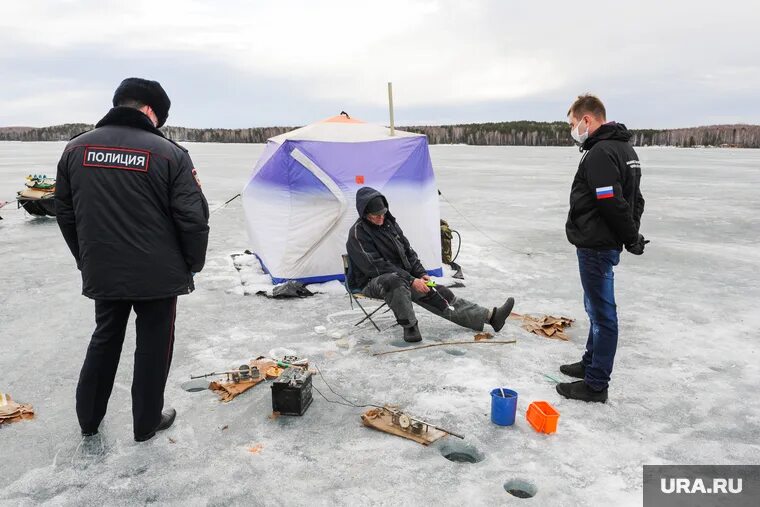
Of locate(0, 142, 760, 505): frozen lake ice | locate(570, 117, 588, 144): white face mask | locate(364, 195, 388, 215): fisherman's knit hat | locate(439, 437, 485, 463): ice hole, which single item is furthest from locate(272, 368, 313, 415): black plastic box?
locate(570, 117, 588, 144): white face mask

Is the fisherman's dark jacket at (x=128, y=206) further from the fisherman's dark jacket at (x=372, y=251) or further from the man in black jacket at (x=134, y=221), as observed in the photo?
the fisherman's dark jacket at (x=372, y=251)

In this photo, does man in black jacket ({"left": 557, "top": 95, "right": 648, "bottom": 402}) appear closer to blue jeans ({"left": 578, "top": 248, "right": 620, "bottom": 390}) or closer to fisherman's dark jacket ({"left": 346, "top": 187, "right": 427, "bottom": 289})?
blue jeans ({"left": 578, "top": 248, "right": 620, "bottom": 390})

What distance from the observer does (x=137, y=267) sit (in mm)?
2947

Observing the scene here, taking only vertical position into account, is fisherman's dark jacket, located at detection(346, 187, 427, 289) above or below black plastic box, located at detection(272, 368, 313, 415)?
above

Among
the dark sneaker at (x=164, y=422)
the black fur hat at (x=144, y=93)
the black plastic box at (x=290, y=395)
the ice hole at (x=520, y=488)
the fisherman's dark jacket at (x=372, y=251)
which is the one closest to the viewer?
the ice hole at (x=520, y=488)

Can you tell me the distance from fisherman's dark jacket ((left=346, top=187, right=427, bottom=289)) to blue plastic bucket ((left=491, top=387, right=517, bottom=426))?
1797mm

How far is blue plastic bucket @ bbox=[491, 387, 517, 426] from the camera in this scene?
3428 mm

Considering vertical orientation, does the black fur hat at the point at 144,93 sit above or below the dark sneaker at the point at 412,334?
above

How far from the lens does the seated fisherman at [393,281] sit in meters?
4.91

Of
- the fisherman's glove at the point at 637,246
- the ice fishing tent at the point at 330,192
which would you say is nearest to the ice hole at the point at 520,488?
the fisherman's glove at the point at 637,246

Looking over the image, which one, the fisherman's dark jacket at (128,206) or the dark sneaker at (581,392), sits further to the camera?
the dark sneaker at (581,392)

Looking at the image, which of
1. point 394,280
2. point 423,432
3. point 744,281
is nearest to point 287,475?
point 423,432

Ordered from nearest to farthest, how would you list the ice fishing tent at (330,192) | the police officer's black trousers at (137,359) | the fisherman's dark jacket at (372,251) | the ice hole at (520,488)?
the ice hole at (520,488) < the police officer's black trousers at (137,359) < the fisherman's dark jacket at (372,251) < the ice fishing tent at (330,192)

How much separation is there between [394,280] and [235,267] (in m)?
3.48
